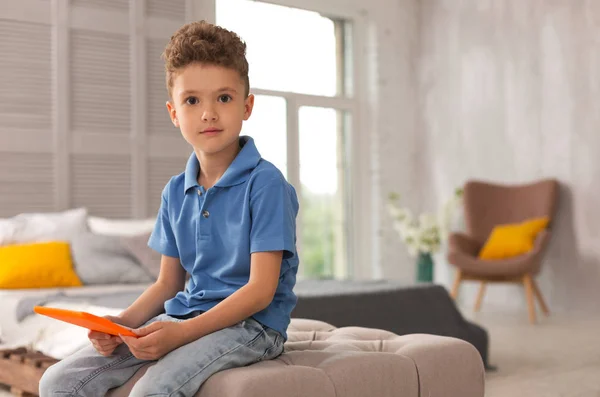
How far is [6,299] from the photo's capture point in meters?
3.47

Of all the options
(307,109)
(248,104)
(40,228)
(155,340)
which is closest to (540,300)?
(307,109)

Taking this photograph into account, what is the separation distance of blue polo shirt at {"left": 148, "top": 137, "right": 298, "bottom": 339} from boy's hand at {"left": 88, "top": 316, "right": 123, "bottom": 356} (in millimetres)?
140

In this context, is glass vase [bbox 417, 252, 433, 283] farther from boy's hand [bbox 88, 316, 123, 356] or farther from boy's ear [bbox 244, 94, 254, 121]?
boy's hand [bbox 88, 316, 123, 356]

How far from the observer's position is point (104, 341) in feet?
4.87

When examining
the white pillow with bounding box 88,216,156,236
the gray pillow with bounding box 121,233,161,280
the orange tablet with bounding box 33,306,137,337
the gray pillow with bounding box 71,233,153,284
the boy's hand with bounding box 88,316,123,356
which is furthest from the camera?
the white pillow with bounding box 88,216,156,236

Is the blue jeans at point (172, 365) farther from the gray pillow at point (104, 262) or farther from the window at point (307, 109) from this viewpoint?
the window at point (307, 109)

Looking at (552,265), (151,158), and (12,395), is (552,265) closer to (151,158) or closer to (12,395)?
(151,158)

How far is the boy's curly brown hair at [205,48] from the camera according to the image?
1542 millimetres

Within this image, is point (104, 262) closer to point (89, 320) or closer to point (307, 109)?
point (89, 320)

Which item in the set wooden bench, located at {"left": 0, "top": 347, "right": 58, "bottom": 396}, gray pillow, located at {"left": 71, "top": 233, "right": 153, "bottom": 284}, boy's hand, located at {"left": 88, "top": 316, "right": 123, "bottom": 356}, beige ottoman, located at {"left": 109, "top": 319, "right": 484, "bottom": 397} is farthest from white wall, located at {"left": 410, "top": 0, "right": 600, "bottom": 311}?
boy's hand, located at {"left": 88, "top": 316, "right": 123, "bottom": 356}

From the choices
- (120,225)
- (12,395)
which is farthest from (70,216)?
(12,395)

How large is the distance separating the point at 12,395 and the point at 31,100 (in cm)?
239

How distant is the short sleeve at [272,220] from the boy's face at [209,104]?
0.14 meters

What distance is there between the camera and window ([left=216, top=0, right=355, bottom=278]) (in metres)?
6.11
